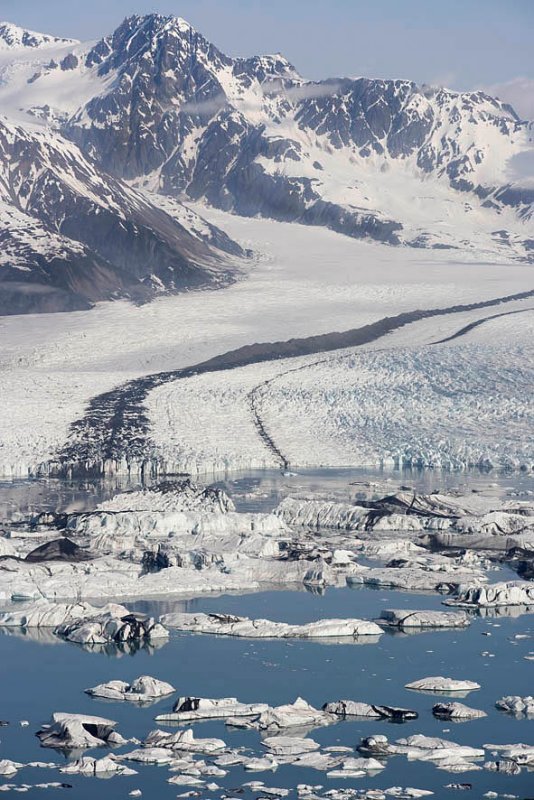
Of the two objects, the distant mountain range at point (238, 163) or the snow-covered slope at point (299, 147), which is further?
the snow-covered slope at point (299, 147)

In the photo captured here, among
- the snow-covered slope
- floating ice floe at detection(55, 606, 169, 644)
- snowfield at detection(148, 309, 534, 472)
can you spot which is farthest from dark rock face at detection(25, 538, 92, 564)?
the snow-covered slope

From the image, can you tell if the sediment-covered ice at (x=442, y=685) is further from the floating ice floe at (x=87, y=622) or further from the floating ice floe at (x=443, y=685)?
the floating ice floe at (x=87, y=622)

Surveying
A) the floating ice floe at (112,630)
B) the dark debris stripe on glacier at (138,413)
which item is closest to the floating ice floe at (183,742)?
the floating ice floe at (112,630)

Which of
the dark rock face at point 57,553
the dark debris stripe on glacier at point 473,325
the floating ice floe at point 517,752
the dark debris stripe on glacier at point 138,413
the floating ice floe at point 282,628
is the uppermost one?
the dark debris stripe on glacier at point 473,325

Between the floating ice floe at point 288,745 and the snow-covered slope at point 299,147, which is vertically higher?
the snow-covered slope at point 299,147

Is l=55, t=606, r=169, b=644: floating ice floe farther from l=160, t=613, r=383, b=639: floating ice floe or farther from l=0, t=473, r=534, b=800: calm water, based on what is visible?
l=160, t=613, r=383, b=639: floating ice floe

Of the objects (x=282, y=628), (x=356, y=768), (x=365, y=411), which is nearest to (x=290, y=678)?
(x=282, y=628)

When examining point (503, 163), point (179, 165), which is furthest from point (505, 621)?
point (503, 163)
